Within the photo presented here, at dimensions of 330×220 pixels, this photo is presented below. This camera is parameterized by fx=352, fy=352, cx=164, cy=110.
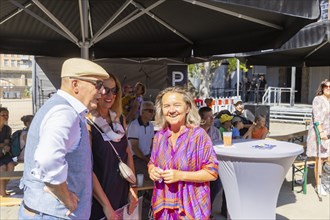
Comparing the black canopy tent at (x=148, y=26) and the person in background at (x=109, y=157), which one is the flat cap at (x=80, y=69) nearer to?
the person in background at (x=109, y=157)

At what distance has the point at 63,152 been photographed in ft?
5.12

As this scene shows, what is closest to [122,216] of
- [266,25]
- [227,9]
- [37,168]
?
[37,168]

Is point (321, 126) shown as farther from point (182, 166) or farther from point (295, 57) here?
point (182, 166)

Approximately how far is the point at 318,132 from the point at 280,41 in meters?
1.81

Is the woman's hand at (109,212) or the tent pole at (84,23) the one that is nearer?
the woman's hand at (109,212)

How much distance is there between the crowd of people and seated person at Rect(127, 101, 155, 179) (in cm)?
137

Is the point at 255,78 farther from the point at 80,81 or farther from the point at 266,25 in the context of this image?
the point at 80,81

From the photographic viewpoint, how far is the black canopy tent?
4117 millimetres

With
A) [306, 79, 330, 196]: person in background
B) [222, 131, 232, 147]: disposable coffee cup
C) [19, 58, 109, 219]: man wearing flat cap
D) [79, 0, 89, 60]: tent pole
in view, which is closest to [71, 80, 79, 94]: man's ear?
[19, 58, 109, 219]: man wearing flat cap

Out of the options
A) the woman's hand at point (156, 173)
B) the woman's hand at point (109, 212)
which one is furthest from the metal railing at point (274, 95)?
the woman's hand at point (109, 212)

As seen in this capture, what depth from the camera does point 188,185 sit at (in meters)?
2.36

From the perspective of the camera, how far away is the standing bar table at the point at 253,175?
3.53 metres

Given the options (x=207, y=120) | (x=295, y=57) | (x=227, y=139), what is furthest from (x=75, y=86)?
(x=295, y=57)

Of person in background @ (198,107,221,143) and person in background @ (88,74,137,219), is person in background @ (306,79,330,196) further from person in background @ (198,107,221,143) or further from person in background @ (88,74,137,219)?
person in background @ (88,74,137,219)
